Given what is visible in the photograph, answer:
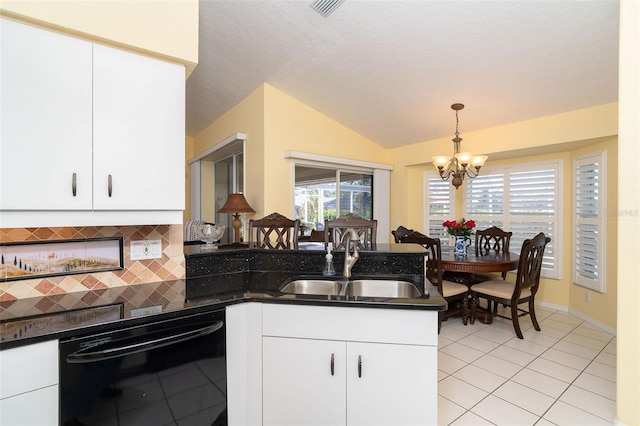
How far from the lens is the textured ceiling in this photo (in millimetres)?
2270

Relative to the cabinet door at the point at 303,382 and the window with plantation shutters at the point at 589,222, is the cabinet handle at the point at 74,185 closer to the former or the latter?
the cabinet door at the point at 303,382

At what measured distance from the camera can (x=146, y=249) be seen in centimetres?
169

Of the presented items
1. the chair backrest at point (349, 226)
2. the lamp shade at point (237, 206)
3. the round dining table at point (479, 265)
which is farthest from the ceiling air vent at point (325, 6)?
the round dining table at point (479, 265)

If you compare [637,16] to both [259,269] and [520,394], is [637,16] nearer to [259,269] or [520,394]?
[520,394]

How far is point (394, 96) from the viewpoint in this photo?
3.49 m

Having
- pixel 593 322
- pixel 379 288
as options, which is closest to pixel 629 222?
pixel 379 288

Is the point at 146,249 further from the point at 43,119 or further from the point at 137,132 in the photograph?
the point at 43,119

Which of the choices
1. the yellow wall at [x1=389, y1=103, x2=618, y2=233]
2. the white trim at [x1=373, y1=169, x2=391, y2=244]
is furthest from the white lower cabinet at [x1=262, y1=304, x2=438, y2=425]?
the white trim at [x1=373, y1=169, x2=391, y2=244]

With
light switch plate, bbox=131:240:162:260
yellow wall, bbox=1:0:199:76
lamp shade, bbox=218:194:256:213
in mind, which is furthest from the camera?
lamp shade, bbox=218:194:256:213

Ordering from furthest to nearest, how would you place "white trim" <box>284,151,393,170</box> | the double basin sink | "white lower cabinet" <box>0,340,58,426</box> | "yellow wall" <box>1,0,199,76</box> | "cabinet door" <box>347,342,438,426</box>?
1. "white trim" <box>284,151,393,170</box>
2. the double basin sink
3. "cabinet door" <box>347,342,438,426</box>
4. "yellow wall" <box>1,0,199,76</box>
5. "white lower cabinet" <box>0,340,58,426</box>

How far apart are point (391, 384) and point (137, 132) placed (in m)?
1.68

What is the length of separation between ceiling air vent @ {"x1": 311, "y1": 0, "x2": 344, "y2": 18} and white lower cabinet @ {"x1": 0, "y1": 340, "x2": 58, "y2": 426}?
2.65m

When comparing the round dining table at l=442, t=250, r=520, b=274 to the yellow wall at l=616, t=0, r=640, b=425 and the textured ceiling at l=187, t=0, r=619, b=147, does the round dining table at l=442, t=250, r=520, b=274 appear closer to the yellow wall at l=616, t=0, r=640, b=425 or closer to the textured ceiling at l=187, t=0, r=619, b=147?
the yellow wall at l=616, t=0, r=640, b=425

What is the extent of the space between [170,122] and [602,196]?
4249 millimetres
